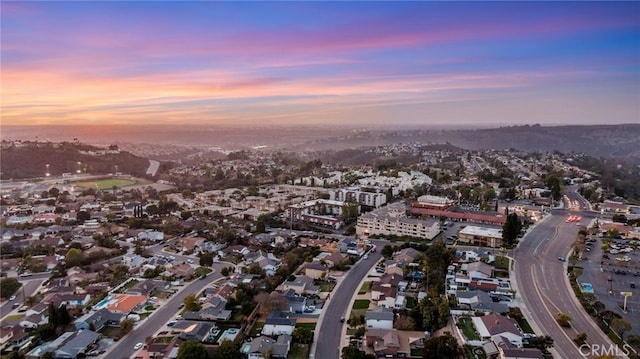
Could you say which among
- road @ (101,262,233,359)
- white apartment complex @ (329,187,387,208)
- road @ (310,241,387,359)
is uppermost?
white apartment complex @ (329,187,387,208)

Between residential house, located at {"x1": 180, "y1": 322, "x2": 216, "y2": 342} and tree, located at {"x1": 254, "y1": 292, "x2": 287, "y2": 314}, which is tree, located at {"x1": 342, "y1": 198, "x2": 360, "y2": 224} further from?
residential house, located at {"x1": 180, "y1": 322, "x2": 216, "y2": 342}

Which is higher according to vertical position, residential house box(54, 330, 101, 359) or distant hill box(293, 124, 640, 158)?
distant hill box(293, 124, 640, 158)

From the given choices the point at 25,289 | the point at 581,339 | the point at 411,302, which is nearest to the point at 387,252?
the point at 411,302

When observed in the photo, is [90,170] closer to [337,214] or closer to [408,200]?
[337,214]

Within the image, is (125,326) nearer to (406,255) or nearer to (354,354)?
(354,354)

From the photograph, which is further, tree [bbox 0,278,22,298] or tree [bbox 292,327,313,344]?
tree [bbox 0,278,22,298]

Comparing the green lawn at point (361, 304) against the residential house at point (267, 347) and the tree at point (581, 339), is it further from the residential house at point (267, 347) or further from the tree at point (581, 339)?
the tree at point (581, 339)

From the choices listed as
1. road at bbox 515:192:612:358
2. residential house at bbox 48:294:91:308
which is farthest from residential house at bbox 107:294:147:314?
road at bbox 515:192:612:358

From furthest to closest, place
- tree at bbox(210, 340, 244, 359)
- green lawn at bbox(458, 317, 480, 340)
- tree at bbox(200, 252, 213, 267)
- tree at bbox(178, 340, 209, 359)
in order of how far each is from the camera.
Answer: tree at bbox(200, 252, 213, 267), green lawn at bbox(458, 317, 480, 340), tree at bbox(210, 340, 244, 359), tree at bbox(178, 340, 209, 359)
